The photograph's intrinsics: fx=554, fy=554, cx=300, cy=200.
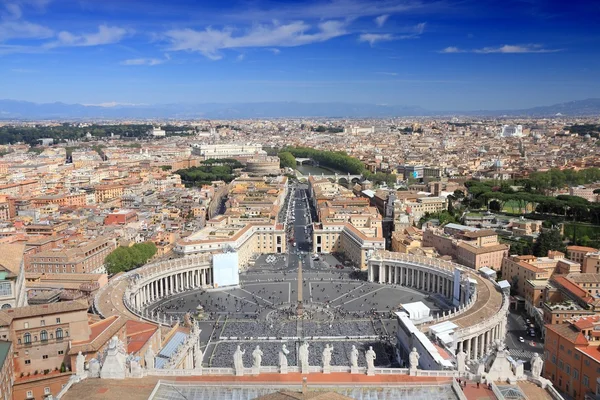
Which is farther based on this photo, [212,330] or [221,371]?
[212,330]

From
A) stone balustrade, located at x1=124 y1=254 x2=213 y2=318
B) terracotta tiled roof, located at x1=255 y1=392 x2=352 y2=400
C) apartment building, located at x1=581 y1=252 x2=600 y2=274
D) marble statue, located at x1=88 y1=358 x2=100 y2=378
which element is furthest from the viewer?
apartment building, located at x1=581 y1=252 x2=600 y2=274

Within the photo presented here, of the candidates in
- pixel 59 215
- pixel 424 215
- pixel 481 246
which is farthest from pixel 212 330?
pixel 424 215

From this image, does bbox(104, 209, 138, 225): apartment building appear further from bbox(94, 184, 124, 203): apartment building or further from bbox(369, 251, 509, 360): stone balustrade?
bbox(369, 251, 509, 360): stone balustrade

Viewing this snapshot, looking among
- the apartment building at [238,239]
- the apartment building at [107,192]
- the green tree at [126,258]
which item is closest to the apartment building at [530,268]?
the apartment building at [238,239]

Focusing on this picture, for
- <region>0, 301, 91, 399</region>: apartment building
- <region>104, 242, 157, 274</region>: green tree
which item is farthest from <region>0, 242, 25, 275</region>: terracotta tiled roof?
<region>104, 242, 157, 274</region>: green tree

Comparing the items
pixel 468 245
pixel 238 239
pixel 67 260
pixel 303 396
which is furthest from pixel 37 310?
pixel 468 245

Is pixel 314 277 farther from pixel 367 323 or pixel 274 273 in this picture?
pixel 367 323

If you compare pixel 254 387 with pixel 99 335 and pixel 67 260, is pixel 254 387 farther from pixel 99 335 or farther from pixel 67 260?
pixel 67 260
